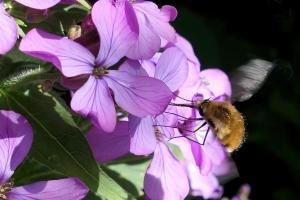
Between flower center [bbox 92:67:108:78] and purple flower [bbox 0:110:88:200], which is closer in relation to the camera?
purple flower [bbox 0:110:88:200]

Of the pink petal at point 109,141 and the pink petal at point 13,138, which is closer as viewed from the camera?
the pink petal at point 13,138

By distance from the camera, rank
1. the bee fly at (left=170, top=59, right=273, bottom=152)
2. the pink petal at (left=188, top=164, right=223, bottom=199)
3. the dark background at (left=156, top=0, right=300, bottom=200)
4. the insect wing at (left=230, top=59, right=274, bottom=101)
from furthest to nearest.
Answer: the dark background at (left=156, top=0, right=300, bottom=200) → the pink petal at (left=188, top=164, right=223, bottom=199) → the insect wing at (left=230, top=59, right=274, bottom=101) → the bee fly at (left=170, top=59, right=273, bottom=152)

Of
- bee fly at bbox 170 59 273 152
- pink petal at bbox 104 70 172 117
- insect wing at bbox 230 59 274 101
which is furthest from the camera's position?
insect wing at bbox 230 59 274 101

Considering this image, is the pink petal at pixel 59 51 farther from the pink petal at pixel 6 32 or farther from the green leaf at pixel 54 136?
the green leaf at pixel 54 136

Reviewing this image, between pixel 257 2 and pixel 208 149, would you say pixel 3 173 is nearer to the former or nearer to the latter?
pixel 208 149

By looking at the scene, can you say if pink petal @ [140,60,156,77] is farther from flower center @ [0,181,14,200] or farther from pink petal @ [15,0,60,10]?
flower center @ [0,181,14,200]

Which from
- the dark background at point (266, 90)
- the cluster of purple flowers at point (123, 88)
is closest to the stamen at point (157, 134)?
the cluster of purple flowers at point (123, 88)

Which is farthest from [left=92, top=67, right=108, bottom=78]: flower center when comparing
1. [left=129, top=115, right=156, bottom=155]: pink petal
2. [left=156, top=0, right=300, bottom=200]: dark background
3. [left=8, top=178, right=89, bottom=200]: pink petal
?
[left=156, top=0, right=300, bottom=200]: dark background
